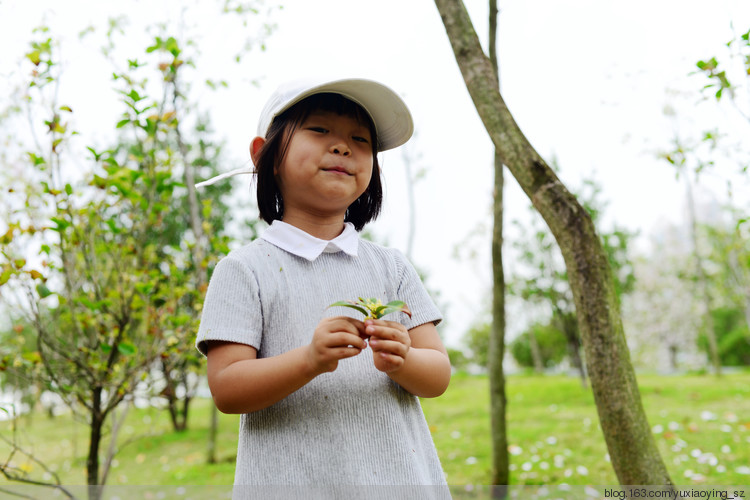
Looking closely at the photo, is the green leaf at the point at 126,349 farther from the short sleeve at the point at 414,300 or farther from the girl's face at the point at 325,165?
the short sleeve at the point at 414,300

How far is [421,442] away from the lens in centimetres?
132

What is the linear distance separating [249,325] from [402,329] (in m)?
0.34

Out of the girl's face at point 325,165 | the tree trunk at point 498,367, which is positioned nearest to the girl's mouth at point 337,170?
the girl's face at point 325,165

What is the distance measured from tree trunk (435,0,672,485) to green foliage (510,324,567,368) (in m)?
19.0

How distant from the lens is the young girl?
1.13 meters

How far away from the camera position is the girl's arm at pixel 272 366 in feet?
3.40

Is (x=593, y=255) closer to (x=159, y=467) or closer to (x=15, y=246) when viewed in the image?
(x=15, y=246)

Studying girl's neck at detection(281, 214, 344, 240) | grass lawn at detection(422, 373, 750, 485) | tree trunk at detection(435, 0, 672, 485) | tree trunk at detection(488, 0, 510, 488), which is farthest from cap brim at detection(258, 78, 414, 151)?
grass lawn at detection(422, 373, 750, 485)

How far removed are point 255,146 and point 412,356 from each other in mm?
726

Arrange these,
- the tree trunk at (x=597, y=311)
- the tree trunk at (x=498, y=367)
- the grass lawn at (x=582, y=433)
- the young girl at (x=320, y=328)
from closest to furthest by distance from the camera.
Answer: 1. the young girl at (x=320, y=328)
2. the tree trunk at (x=597, y=311)
3. the tree trunk at (x=498, y=367)
4. the grass lawn at (x=582, y=433)

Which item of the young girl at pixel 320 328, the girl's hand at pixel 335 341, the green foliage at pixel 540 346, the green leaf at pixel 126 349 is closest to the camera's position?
the girl's hand at pixel 335 341

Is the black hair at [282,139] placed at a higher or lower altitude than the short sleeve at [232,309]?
higher

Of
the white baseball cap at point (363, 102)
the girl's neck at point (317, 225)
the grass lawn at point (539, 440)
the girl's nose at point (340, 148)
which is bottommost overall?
the grass lawn at point (539, 440)

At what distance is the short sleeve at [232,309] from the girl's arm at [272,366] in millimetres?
27
